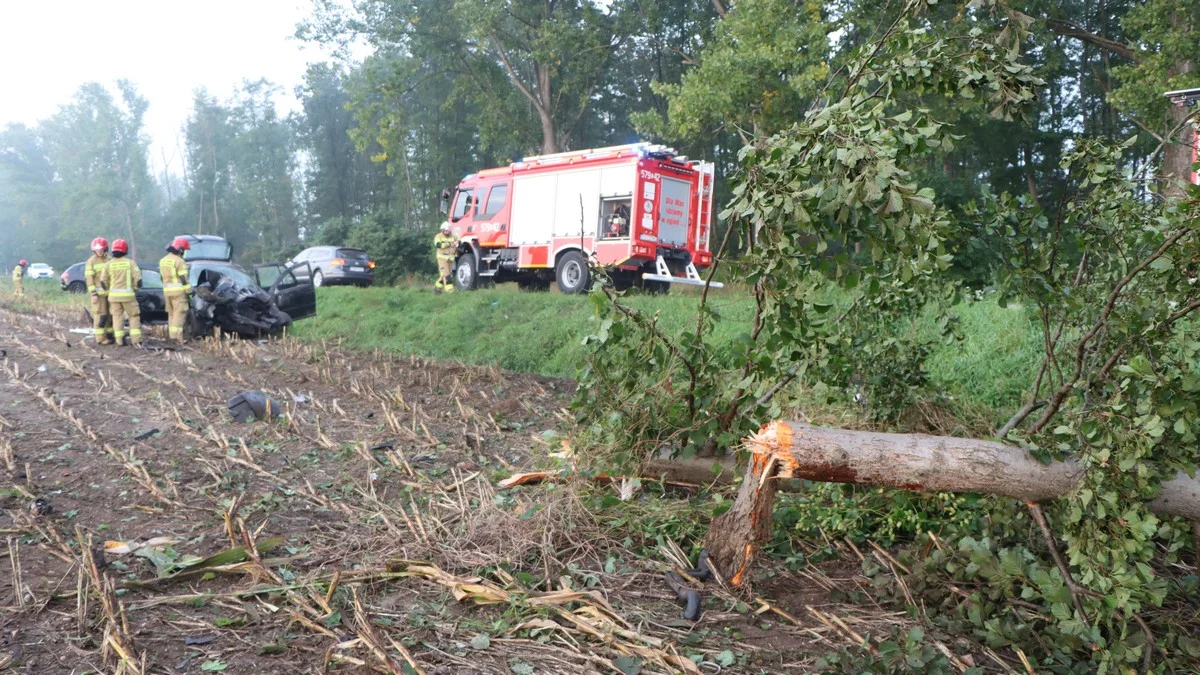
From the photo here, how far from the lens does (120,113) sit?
2781 inches

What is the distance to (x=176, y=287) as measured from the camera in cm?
1282

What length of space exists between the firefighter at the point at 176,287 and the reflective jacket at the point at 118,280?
421 millimetres

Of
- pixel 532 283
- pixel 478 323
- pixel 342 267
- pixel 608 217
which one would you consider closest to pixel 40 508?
pixel 478 323

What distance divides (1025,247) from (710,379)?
1763mm

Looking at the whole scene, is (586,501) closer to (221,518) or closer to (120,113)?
(221,518)

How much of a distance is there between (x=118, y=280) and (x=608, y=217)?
325 inches

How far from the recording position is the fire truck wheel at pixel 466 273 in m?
19.7

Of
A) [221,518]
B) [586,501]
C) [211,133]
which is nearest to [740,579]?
[586,501]

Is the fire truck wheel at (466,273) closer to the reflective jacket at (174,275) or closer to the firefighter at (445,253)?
the firefighter at (445,253)

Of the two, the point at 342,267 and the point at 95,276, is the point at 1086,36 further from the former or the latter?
the point at 342,267

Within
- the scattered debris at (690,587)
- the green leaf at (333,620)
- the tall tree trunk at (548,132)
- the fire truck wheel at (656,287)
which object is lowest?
the green leaf at (333,620)

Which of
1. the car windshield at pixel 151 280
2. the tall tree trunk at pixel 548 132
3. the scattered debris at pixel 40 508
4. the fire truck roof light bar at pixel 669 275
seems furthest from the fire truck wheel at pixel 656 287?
the scattered debris at pixel 40 508

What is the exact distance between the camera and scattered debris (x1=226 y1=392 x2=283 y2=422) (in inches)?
305

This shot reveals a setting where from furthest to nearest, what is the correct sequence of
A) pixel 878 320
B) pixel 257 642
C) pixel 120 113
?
1. pixel 120 113
2. pixel 878 320
3. pixel 257 642
